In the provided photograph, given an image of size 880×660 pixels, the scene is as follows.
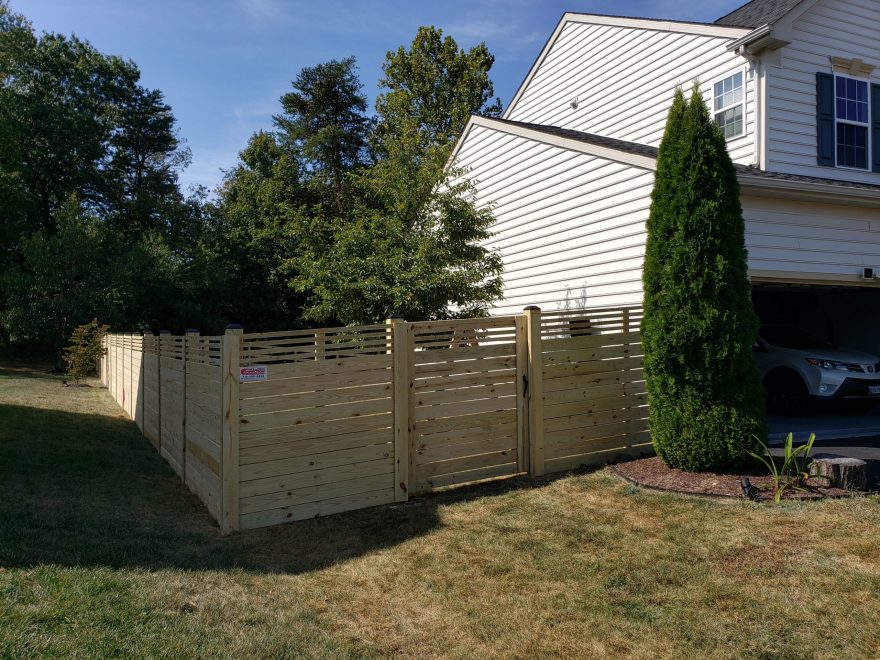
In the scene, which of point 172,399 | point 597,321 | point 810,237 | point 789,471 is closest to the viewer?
point 789,471

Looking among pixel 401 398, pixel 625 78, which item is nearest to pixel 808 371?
pixel 625 78

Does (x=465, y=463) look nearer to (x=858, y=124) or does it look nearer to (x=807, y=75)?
(x=807, y=75)

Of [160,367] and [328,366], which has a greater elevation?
[328,366]

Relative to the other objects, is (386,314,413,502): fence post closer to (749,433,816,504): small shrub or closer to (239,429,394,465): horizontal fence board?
(239,429,394,465): horizontal fence board

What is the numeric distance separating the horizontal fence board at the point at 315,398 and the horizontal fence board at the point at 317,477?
2.06ft

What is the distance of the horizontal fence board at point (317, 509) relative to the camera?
550cm

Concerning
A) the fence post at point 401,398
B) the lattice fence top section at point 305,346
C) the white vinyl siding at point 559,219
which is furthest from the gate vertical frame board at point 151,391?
the white vinyl siding at point 559,219

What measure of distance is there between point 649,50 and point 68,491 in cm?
1252

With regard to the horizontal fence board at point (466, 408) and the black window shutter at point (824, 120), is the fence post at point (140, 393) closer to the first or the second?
the horizontal fence board at point (466, 408)

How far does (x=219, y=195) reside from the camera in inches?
1449

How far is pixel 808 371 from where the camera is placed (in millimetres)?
9945

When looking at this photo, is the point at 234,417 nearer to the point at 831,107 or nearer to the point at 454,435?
the point at 454,435

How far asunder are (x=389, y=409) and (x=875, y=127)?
34.4 ft

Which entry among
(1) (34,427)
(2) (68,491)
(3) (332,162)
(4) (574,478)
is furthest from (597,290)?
(3) (332,162)
